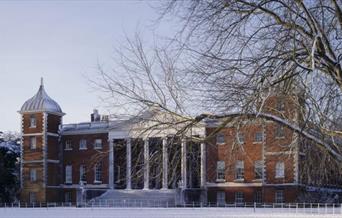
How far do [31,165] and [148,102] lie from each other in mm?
56671

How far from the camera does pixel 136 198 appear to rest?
59.7 meters

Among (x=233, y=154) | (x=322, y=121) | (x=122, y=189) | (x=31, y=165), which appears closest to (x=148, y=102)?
(x=233, y=154)

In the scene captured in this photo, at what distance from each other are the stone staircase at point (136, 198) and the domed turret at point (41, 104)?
37.2ft

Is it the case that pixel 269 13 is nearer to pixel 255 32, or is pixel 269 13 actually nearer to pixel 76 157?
pixel 255 32

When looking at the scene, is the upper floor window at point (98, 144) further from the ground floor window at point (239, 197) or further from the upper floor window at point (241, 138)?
the upper floor window at point (241, 138)

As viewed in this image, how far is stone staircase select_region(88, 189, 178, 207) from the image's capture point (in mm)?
56906

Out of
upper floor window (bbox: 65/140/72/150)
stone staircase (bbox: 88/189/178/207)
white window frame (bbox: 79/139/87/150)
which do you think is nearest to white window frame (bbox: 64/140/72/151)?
upper floor window (bbox: 65/140/72/150)

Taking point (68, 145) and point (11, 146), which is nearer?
point (68, 145)

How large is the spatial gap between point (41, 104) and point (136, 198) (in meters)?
15.3

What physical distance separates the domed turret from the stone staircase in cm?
1135

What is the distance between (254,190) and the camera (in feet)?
192

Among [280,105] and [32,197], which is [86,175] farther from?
[280,105]

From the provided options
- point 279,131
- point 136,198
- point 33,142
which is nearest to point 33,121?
point 33,142

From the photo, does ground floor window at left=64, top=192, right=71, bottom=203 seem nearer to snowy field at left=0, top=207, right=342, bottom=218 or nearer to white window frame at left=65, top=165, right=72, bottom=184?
white window frame at left=65, top=165, right=72, bottom=184
